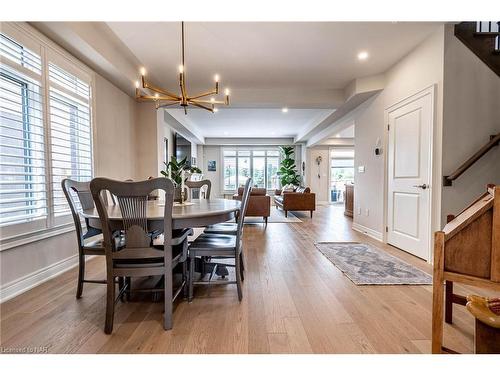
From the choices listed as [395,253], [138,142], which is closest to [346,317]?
[395,253]

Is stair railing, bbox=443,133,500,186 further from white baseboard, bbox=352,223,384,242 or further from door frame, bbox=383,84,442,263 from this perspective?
→ white baseboard, bbox=352,223,384,242

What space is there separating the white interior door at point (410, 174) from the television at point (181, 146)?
6270 millimetres

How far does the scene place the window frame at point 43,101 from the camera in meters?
2.19

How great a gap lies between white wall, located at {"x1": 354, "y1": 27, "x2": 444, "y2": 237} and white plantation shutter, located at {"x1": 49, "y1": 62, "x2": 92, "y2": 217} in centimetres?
419

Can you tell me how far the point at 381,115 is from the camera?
4.25 metres

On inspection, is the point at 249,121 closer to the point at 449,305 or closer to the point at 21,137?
the point at 21,137

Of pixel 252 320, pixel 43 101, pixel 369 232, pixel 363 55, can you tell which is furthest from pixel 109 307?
pixel 369 232

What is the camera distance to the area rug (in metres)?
2.52

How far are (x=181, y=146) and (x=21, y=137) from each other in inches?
275

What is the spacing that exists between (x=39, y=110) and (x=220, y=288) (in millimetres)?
2434

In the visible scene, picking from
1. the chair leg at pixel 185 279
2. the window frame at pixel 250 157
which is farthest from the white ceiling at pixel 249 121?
the chair leg at pixel 185 279

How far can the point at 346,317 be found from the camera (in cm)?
185

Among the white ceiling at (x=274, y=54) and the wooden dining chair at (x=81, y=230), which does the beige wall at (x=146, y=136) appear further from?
the wooden dining chair at (x=81, y=230)

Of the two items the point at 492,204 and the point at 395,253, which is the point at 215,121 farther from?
the point at 492,204
